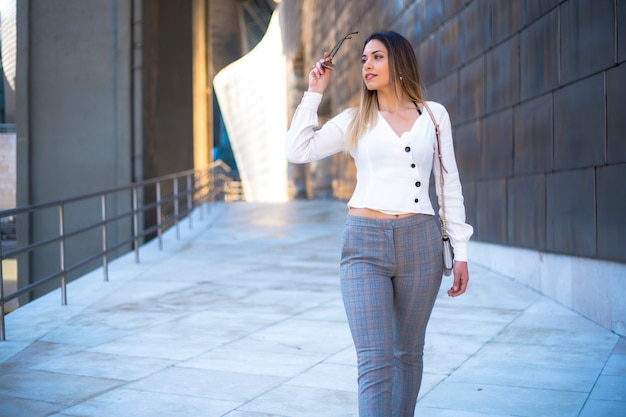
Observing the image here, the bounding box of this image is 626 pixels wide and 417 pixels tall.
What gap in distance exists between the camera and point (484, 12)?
937 cm

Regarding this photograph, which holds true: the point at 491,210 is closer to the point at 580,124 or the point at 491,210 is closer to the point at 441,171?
the point at 580,124

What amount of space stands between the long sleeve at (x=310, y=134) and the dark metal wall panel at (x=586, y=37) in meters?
3.87

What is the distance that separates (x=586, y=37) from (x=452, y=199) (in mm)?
4195

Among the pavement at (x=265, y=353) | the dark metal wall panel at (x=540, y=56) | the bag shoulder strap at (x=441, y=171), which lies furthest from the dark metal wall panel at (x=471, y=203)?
the bag shoulder strap at (x=441, y=171)

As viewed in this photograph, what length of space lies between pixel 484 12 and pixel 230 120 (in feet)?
152

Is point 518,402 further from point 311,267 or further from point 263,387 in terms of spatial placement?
point 311,267

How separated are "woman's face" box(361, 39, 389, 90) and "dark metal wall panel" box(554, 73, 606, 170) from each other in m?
3.88

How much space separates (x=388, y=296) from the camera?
276 centimetres

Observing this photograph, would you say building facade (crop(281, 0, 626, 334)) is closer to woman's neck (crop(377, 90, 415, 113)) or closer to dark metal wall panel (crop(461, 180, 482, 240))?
dark metal wall panel (crop(461, 180, 482, 240))

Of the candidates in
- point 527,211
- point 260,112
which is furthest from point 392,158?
point 260,112

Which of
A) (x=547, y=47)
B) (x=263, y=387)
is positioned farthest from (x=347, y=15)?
(x=263, y=387)

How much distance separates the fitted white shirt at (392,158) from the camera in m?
2.82

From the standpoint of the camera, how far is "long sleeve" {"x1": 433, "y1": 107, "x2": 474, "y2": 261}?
294 centimetres

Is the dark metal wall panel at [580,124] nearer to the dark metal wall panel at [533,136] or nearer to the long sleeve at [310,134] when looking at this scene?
the dark metal wall panel at [533,136]
